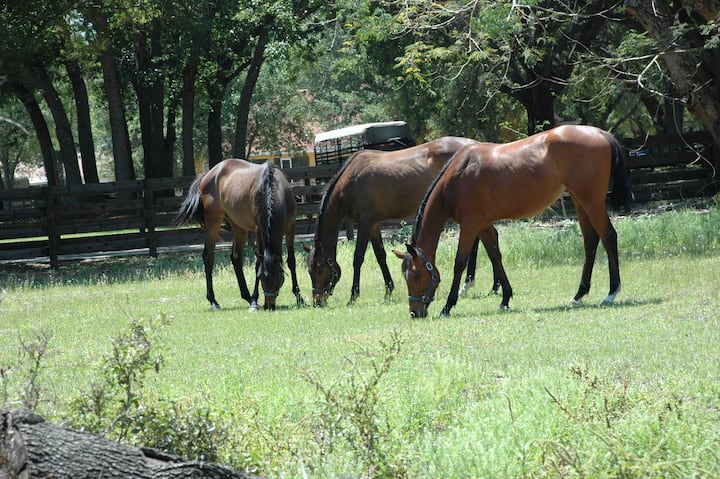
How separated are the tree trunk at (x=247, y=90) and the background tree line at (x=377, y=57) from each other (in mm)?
78

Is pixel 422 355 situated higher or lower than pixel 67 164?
Answer: lower

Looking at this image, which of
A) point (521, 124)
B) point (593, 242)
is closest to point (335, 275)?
point (593, 242)

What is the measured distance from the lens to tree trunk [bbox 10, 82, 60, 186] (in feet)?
103

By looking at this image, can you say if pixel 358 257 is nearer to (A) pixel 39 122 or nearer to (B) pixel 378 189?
(B) pixel 378 189

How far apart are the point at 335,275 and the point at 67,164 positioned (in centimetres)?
2075

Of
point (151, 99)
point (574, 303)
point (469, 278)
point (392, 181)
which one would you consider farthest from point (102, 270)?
point (574, 303)

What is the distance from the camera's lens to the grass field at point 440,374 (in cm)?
489

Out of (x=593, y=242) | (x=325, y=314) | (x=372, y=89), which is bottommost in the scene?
(x=325, y=314)

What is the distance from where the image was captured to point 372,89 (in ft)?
196

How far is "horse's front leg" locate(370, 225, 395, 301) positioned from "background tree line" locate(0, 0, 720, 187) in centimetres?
383

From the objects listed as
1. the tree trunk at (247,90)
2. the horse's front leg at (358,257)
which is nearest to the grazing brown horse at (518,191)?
the horse's front leg at (358,257)

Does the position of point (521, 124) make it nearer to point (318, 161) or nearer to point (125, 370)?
point (318, 161)

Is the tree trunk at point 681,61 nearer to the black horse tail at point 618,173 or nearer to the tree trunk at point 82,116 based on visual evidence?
the black horse tail at point 618,173

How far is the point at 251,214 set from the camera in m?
13.9
